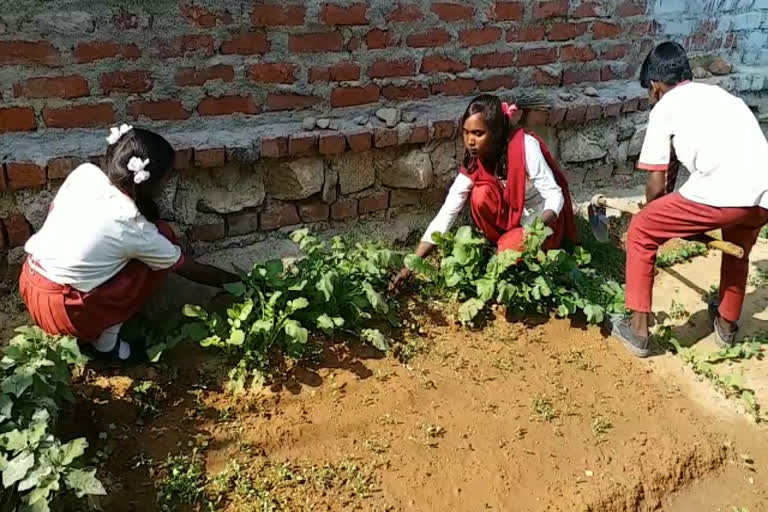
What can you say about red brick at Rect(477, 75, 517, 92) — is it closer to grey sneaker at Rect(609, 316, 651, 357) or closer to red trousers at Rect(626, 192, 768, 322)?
red trousers at Rect(626, 192, 768, 322)

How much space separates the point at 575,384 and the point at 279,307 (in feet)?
4.33

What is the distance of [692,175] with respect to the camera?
127 inches

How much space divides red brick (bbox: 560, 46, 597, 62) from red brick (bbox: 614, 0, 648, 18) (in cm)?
26

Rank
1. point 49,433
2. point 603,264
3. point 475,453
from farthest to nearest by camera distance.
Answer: point 603,264
point 475,453
point 49,433

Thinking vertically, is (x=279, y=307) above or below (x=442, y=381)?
above

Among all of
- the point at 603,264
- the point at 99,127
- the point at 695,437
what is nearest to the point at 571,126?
the point at 603,264

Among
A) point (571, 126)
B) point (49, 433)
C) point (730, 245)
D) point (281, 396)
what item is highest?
point (571, 126)

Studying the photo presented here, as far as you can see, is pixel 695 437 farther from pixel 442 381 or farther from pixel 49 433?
pixel 49 433

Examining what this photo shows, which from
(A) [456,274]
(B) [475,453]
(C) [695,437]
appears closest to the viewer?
(B) [475,453]

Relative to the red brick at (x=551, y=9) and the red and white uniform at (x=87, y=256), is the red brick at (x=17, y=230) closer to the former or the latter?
the red and white uniform at (x=87, y=256)

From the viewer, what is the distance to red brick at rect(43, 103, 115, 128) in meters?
2.93

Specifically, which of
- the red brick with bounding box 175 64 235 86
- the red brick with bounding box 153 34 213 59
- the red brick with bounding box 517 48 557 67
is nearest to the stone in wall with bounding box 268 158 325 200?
the red brick with bounding box 175 64 235 86

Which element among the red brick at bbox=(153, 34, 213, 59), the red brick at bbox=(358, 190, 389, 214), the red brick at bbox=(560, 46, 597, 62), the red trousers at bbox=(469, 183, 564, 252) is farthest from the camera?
the red brick at bbox=(560, 46, 597, 62)

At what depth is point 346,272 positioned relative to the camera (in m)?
3.30
